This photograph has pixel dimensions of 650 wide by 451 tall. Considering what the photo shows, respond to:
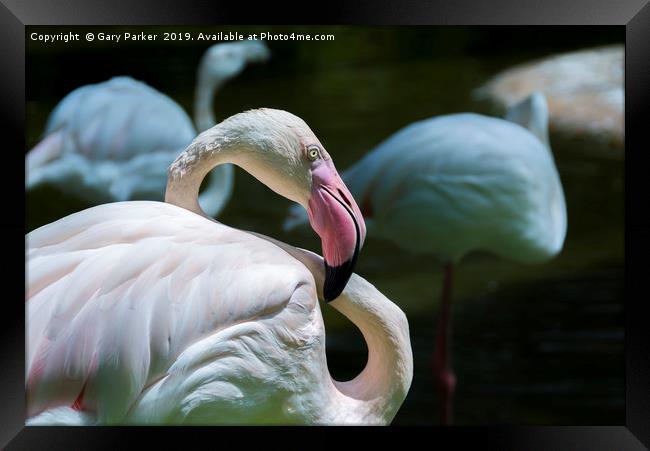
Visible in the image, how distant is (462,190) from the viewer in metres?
4.08

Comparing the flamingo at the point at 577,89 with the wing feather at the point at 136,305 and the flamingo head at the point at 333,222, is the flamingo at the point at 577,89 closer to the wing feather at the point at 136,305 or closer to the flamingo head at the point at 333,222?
the flamingo head at the point at 333,222

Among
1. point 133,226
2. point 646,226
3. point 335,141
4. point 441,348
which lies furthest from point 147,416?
point 335,141

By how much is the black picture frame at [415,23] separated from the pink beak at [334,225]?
1.71 ft

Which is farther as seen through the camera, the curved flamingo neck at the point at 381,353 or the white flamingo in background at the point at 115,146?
the white flamingo in background at the point at 115,146

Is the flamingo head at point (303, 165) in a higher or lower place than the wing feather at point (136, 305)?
higher

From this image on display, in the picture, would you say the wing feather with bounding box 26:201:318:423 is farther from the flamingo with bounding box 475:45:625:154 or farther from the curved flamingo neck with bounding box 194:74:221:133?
the curved flamingo neck with bounding box 194:74:221:133

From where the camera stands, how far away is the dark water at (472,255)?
13.6ft

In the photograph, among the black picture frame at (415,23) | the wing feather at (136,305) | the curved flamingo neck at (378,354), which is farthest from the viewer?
the black picture frame at (415,23)

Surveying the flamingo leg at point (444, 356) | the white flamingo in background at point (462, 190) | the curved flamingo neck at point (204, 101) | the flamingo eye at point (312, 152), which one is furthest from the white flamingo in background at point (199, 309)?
the curved flamingo neck at point (204, 101)

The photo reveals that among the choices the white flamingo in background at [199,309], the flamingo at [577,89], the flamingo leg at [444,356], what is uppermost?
the flamingo at [577,89]

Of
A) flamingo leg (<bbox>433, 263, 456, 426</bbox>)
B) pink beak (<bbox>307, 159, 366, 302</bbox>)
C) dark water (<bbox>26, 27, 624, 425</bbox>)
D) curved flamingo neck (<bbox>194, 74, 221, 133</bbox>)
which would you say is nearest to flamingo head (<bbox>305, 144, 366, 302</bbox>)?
pink beak (<bbox>307, 159, 366, 302</bbox>)

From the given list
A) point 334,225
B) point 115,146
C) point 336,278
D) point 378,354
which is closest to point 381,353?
point 378,354

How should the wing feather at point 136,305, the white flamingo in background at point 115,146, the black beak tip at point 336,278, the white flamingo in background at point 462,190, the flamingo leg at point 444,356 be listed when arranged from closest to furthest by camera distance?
the wing feather at point 136,305, the black beak tip at point 336,278, the white flamingo in background at point 462,190, the flamingo leg at point 444,356, the white flamingo in background at point 115,146

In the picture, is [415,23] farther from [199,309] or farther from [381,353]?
[199,309]
